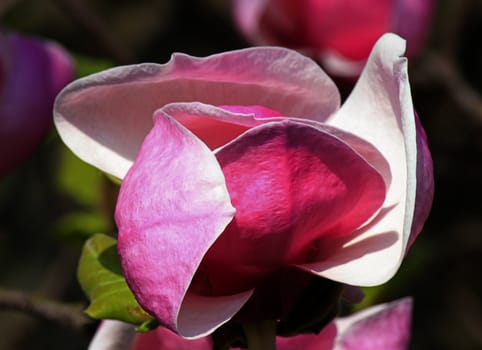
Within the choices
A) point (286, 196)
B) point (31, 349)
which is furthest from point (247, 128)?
point (31, 349)

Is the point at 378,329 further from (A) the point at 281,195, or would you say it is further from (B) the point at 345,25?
(B) the point at 345,25

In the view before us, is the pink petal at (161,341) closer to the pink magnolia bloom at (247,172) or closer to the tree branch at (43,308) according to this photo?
the pink magnolia bloom at (247,172)

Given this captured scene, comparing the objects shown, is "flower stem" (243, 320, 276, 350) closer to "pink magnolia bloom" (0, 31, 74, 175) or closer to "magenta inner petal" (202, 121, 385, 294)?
"magenta inner petal" (202, 121, 385, 294)

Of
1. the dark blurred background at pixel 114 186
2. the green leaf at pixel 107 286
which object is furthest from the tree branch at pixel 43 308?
the green leaf at pixel 107 286

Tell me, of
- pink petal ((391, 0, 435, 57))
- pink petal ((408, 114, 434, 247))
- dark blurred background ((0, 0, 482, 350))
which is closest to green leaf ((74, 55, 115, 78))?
dark blurred background ((0, 0, 482, 350))

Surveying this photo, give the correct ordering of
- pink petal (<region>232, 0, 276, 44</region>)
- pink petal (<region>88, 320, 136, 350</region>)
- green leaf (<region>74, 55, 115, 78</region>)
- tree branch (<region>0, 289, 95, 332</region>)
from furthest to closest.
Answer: green leaf (<region>74, 55, 115, 78</region>)
pink petal (<region>232, 0, 276, 44</region>)
tree branch (<region>0, 289, 95, 332</region>)
pink petal (<region>88, 320, 136, 350</region>)

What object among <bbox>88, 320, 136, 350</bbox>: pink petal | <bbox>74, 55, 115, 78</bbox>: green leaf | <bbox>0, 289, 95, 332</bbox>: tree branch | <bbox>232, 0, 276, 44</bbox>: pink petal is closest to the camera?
<bbox>88, 320, 136, 350</bbox>: pink petal
